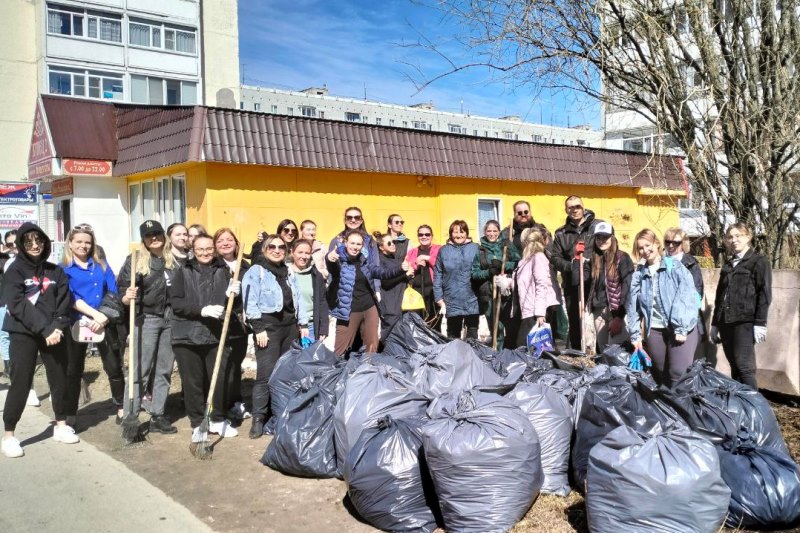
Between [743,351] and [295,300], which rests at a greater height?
[295,300]

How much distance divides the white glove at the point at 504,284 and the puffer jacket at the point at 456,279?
36 centimetres

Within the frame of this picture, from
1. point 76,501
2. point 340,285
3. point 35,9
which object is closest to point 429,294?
point 340,285

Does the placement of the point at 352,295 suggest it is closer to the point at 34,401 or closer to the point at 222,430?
the point at 222,430

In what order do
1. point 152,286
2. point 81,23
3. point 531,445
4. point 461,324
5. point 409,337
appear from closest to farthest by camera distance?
point 531,445
point 409,337
point 152,286
point 461,324
point 81,23

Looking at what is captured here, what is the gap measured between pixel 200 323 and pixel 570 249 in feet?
12.7

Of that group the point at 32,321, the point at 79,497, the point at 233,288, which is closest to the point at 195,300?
the point at 233,288

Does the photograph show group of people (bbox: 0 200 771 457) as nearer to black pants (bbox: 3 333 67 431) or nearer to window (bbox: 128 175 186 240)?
black pants (bbox: 3 333 67 431)

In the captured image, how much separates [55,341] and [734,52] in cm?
659

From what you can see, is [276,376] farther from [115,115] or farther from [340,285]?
[115,115]

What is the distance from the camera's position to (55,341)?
18.0 feet

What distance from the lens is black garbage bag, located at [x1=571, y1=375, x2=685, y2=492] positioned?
389cm

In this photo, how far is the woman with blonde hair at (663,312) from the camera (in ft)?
17.2

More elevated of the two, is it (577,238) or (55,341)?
(577,238)

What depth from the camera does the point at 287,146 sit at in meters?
11.0
